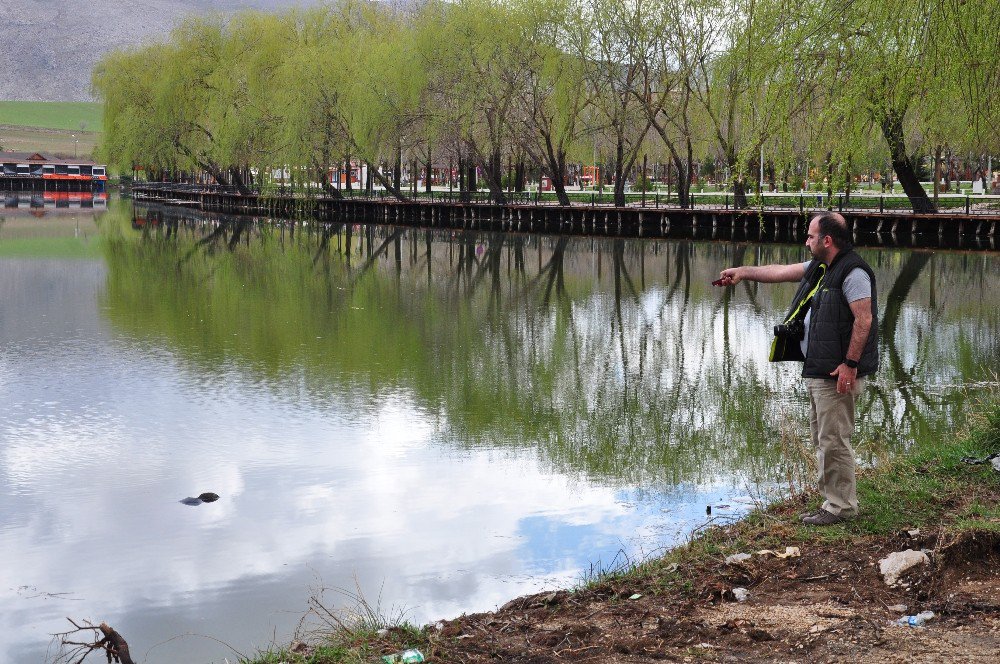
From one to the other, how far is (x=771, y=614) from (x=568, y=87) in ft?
156

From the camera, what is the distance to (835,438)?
734 cm

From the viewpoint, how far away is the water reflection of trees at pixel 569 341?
41.7 feet

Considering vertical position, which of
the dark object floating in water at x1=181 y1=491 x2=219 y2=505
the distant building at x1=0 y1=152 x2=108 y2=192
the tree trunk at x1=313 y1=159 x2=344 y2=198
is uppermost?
the distant building at x1=0 y1=152 x2=108 y2=192

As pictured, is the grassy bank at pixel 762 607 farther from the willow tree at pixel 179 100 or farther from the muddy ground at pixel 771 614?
the willow tree at pixel 179 100

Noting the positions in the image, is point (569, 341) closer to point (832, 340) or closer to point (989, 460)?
point (989, 460)

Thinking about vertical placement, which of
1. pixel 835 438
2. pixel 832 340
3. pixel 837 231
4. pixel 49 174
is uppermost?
pixel 49 174

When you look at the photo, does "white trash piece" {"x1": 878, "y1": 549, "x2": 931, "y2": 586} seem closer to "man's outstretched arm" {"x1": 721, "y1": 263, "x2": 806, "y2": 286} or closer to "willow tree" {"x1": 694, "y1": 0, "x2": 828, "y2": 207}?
"man's outstretched arm" {"x1": 721, "y1": 263, "x2": 806, "y2": 286}

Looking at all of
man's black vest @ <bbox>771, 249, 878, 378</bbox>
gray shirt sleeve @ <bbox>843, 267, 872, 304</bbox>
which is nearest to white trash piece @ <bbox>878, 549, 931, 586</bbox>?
man's black vest @ <bbox>771, 249, 878, 378</bbox>

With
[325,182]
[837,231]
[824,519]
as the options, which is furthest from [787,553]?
[325,182]

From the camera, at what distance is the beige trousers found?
7.28 metres

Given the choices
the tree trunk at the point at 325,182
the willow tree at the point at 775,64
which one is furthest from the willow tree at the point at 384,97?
the willow tree at the point at 775,64

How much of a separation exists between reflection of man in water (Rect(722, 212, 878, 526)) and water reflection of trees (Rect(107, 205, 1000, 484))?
129 inches

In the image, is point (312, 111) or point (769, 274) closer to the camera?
point (769, 274)

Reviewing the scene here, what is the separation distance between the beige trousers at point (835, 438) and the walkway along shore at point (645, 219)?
26056 mm
